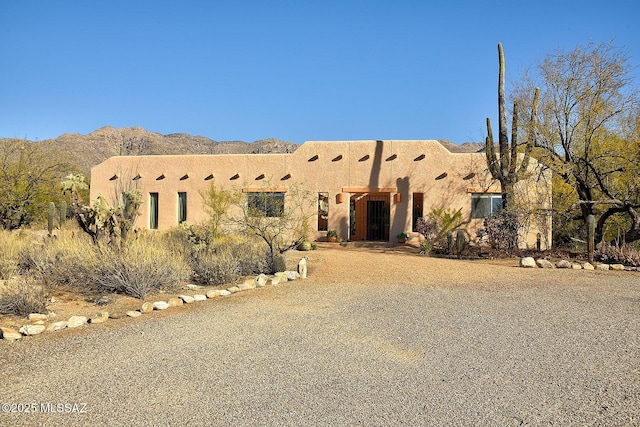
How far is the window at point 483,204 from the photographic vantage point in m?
18.3

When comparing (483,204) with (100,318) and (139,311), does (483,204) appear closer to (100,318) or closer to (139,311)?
(139,311)

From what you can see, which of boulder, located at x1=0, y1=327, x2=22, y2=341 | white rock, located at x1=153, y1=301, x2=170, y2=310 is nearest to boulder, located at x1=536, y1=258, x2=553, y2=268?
white rock, located at x1=153, y1=301, x2=170, y2=310

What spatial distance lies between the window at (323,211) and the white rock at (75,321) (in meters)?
12.9

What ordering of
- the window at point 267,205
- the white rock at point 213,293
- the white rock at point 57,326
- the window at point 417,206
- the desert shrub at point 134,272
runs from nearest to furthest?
the white rock at point 57,326
the white rock at point 213,293
the desert shrub at point 134,272
the window at point 267,205
the window at point 417,206

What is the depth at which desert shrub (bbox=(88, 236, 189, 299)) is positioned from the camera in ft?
28.7

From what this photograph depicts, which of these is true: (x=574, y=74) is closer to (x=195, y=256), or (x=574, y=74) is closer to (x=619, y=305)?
(x=619, y=305)

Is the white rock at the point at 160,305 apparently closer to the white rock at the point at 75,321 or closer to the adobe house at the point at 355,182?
the white rock at the point at 75,321

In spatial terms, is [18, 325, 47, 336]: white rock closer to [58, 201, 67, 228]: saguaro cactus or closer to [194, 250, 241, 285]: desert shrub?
[194, 250, 241, 285]: desert shrub

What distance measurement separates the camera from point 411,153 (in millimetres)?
18578

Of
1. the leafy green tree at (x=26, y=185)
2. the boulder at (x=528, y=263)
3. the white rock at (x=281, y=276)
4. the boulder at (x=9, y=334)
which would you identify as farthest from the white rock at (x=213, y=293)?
the leafy green tree at (x=26, y=185)

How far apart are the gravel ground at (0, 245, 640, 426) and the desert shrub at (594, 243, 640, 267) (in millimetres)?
4617

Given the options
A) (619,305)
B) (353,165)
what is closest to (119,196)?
(353,165)

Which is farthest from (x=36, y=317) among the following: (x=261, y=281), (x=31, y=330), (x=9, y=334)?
(x=261, y=281)

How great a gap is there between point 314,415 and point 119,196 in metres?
19.6
